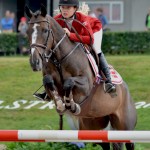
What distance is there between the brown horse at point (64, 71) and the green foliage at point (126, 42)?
14.7 meters

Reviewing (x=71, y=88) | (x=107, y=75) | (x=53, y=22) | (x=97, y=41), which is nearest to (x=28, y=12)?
(x=53, y=22)

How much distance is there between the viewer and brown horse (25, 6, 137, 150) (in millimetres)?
10344

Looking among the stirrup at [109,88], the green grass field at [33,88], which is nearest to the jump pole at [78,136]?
the stirrup at [109,88]

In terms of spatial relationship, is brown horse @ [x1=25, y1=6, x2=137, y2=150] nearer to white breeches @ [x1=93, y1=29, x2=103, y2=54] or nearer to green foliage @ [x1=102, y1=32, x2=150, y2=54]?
white breeches @ [x1=93, y1=29, x2=103, y2=54]

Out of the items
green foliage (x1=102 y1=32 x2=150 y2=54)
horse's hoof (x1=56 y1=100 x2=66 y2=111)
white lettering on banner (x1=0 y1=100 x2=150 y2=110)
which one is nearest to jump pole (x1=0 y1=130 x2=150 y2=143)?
horse's hoof (x1=56 y1=100 x2=66 y2=111)

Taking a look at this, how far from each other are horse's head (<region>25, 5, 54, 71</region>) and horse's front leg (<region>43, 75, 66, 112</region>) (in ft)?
1.36

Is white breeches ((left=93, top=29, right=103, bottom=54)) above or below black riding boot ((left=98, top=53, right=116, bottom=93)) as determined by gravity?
above

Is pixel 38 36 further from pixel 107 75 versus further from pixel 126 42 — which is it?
pixel 126 42

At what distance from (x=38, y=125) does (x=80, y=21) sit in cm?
630

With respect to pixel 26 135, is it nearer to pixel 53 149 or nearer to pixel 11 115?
pixel 53 149

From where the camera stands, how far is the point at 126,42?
2688 cm

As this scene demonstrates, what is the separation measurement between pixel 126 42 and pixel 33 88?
699cm

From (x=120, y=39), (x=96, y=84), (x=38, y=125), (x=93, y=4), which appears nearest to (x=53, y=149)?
(x=96, y=84)

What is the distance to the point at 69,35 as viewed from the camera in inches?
434
